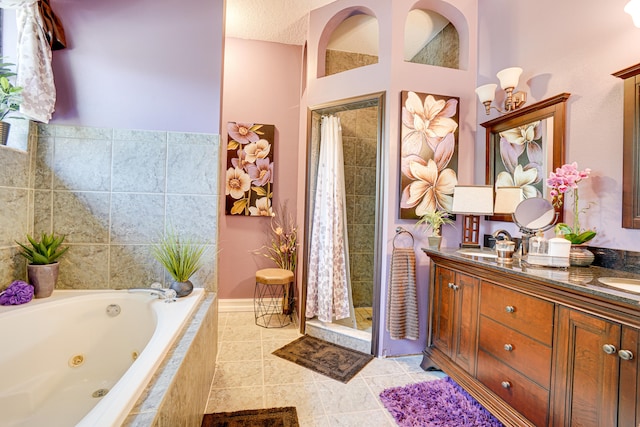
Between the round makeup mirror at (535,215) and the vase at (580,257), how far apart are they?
20cm

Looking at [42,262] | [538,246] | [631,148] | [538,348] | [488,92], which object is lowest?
[538,348]

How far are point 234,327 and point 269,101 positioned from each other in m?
2.46

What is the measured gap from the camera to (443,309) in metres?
2.04

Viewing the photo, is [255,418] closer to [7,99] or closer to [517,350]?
[517,350]

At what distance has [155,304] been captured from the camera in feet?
5.50

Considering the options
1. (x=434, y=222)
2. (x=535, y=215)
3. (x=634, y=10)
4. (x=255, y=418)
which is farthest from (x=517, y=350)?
(x=634, y=10)

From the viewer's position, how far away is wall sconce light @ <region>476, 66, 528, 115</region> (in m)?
2.04

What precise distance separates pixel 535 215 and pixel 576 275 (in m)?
0.53

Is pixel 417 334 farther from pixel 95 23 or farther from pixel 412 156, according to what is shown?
pixel 95 23

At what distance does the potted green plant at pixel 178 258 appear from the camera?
70.8 inches

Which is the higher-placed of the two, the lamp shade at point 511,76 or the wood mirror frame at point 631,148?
the lamp shade at point 511,76

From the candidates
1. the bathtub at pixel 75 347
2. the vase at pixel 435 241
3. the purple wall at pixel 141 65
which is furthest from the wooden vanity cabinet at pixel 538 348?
the purple wall at pixel 141 65

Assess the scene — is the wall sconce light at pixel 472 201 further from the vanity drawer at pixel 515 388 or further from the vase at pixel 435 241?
the vanity drawer at pixel 515 388

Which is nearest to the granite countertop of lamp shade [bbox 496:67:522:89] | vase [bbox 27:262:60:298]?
lamp shade [bbox 496:67:522:89]
